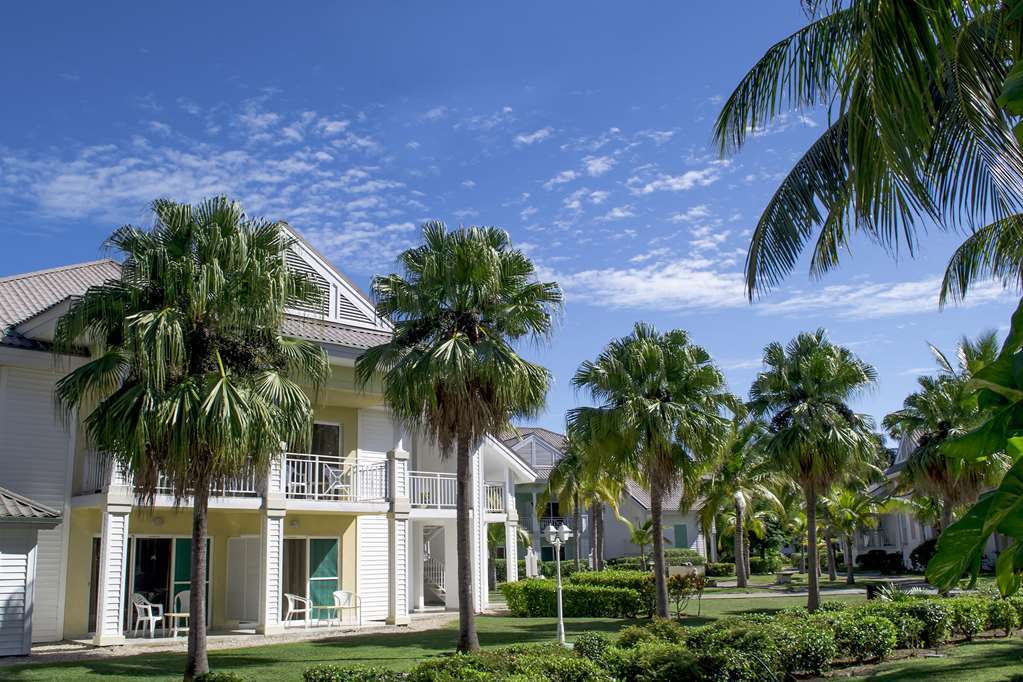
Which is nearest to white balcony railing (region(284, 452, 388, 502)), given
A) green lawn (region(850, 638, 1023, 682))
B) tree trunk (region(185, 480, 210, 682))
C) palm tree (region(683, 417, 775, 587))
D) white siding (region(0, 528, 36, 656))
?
white siding (region(0, 528, 36, 656))

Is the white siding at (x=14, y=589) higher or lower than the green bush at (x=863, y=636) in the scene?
higher

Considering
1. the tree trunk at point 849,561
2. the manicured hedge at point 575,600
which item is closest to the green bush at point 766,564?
the tree trunk at point 849,561

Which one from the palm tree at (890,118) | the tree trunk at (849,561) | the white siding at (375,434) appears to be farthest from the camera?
the tree trunk at (849,561)

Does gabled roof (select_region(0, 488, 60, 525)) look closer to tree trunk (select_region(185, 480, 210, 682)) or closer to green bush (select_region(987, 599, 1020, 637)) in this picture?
tree trunk (select_region(185, 480, 210, 682))

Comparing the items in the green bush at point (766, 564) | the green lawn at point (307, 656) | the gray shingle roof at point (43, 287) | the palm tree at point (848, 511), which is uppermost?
the gray shingle roof at point (43, 287)

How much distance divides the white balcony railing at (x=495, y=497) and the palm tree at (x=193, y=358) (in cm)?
1406

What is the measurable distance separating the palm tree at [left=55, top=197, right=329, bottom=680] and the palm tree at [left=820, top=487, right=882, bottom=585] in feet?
111

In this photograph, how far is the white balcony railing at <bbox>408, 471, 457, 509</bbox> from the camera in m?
24.4

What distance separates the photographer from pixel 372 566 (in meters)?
24.0

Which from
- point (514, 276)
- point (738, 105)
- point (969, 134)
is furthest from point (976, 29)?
point (514, 276)

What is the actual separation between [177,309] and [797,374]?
17.7 meters

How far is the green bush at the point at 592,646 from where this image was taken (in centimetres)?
1219

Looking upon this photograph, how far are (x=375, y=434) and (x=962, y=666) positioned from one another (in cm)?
1529

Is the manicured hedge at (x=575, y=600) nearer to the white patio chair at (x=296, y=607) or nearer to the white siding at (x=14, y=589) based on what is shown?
the white patio chair at (x=296, y=607)
